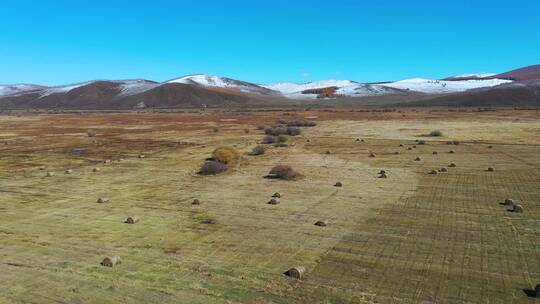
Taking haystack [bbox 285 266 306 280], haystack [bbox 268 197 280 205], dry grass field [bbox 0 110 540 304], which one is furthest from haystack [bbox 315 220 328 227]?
haystack [bbox 285 266 306 280]

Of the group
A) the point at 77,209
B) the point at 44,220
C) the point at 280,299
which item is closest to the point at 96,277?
the point at 280,299

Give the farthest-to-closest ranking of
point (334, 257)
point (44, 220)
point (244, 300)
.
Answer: point (44, 220) < point (334, 257) < point (244, 300)

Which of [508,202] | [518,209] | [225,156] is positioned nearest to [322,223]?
[518,209]

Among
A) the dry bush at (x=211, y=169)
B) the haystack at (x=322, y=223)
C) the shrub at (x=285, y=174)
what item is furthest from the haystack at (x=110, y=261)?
the dry bush at (x=211, y=169)

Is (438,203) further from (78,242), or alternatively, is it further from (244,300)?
(78,242)

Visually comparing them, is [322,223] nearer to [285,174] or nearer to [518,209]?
[518,209]

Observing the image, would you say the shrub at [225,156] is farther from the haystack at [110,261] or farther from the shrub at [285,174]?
the haystack at [110,261]
